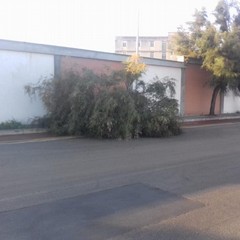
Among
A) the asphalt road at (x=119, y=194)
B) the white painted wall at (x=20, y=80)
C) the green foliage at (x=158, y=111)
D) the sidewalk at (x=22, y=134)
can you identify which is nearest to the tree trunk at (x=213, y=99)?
the green foliage at (x=158, y=111)

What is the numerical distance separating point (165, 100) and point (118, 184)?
9.33 meters

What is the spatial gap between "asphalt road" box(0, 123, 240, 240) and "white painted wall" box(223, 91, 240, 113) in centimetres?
1953

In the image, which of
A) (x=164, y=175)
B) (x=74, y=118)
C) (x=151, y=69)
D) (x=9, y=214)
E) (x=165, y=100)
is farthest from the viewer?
(x=151, y=69)

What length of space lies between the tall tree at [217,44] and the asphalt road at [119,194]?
547 inches

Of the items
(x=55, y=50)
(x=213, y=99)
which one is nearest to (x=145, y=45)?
(x=213, y=99)

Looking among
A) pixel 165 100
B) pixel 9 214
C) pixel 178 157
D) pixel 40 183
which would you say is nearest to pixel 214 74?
pixel 165 100

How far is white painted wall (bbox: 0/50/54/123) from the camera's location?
17016mm

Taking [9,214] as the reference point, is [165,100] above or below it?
above

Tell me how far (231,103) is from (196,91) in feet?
15.7

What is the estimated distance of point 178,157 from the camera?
409 inches

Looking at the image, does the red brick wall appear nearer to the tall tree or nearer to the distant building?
the tall tree

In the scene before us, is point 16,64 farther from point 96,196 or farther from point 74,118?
point 96,196

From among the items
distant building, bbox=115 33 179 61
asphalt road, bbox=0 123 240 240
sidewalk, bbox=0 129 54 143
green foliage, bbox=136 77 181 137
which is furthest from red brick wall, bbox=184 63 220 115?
distant building, bbox=115 33 179 61

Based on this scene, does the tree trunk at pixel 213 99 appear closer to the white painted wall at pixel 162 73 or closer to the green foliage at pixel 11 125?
the white painted wall at pixel 162 73
